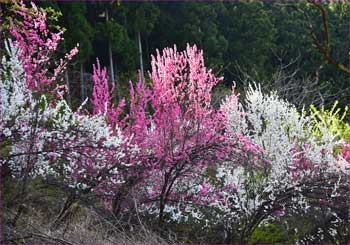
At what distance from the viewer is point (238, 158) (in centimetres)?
554

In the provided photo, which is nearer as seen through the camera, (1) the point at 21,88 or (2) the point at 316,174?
(1) the point at 21,88

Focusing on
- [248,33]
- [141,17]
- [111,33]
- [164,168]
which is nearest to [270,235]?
[164,168]

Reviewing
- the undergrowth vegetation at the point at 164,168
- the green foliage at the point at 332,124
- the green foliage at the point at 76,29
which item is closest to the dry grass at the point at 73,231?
the undergrowth vegetation at the point at 164,168

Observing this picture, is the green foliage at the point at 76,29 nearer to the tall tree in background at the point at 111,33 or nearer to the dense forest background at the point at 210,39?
the dense forest background at the point at 210,39

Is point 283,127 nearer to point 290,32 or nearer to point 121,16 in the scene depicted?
point 121,16

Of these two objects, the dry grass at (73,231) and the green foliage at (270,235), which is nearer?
the dry grass at (73,231)

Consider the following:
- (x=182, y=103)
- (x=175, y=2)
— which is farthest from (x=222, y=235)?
(x=175, y=2)

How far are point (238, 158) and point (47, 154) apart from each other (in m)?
2.49

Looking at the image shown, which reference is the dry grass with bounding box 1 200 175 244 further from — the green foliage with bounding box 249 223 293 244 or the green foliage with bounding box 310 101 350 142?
the green foliage with bounding box 310 101 350 142

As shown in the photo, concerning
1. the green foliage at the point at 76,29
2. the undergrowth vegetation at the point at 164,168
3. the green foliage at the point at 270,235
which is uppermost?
the green foliage at the point at 76,29

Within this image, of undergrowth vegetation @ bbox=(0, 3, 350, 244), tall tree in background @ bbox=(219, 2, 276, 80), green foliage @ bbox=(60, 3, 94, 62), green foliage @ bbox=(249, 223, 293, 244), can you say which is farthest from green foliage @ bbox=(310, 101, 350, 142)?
tall tree in background @ bbox=(219, 2, 276, 80)

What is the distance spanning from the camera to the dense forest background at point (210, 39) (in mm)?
14891

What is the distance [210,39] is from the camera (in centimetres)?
1839

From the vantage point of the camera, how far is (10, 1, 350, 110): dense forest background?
14891 mm
